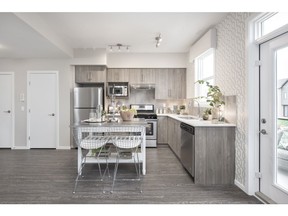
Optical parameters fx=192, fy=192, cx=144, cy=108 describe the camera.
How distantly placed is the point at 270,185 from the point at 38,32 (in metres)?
4.09

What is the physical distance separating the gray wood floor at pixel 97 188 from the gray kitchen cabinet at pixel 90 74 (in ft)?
7.81

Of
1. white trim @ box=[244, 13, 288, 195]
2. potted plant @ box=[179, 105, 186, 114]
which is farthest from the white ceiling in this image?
potted plant @ box=[179, 105, 186, 114]

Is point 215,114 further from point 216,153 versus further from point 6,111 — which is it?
point 6,111

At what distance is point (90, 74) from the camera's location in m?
5.46

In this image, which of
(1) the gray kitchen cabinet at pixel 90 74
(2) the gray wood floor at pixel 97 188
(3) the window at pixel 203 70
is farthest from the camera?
(1) the gray kitchen cabinet at pixel 90 74

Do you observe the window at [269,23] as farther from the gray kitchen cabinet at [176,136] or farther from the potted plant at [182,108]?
the potted plant at [182,108]

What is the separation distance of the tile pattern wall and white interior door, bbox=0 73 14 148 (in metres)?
5.33

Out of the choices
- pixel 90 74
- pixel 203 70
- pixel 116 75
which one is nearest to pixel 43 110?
pixel 90 74

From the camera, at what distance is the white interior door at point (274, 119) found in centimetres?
216

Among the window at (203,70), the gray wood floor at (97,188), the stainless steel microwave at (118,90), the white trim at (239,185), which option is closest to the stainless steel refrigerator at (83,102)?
the stainless steel microwave at (118,90)

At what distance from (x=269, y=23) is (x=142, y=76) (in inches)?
149

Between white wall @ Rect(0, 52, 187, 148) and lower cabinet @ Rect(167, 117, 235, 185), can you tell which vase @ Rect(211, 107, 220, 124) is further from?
white wall @ Rect(0, 52, 187, 148)
